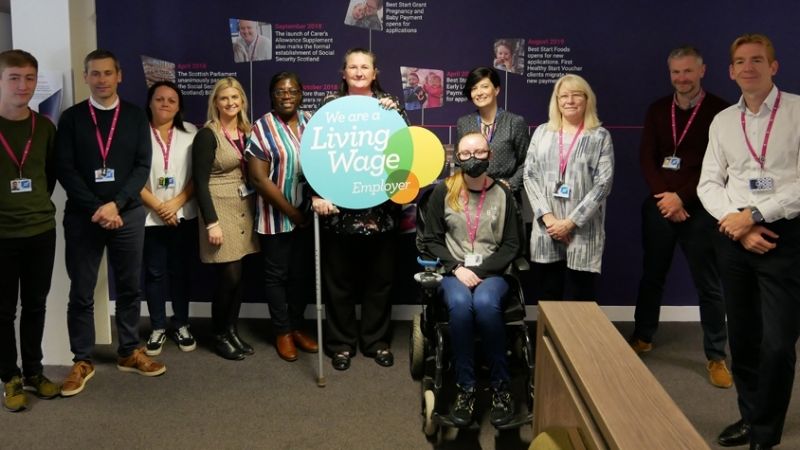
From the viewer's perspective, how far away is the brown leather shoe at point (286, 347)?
390 cm

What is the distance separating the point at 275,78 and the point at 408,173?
0.96 m

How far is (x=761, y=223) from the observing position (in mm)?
2645

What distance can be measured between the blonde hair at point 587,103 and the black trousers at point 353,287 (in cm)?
108

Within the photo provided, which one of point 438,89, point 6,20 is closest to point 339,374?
point 438,89

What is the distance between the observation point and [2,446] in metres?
2.90

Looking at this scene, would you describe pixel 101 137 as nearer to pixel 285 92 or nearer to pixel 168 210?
pixel 168 210

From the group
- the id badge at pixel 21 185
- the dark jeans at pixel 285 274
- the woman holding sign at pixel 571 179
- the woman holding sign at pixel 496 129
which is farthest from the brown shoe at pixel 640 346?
the id badge at pixel 21 185

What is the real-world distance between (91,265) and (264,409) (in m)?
1.18

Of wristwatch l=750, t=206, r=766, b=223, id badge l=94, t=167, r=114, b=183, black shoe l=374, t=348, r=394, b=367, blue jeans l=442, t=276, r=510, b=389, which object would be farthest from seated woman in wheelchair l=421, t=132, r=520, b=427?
id badge l=94, t=167, r=114, b=183

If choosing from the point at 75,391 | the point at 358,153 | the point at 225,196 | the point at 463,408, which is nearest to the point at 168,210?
the point at 225,196

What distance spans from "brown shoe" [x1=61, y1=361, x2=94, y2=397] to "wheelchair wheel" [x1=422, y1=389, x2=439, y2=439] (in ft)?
5.93

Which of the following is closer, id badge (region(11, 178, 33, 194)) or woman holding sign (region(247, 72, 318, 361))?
id badge (region(11, 178, 33, 194))

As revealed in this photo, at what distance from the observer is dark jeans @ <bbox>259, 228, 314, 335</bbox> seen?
3.86 meters

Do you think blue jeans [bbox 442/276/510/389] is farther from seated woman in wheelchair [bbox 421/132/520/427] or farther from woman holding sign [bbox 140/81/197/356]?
woman holding sign [bbox 140/81/197/356]
